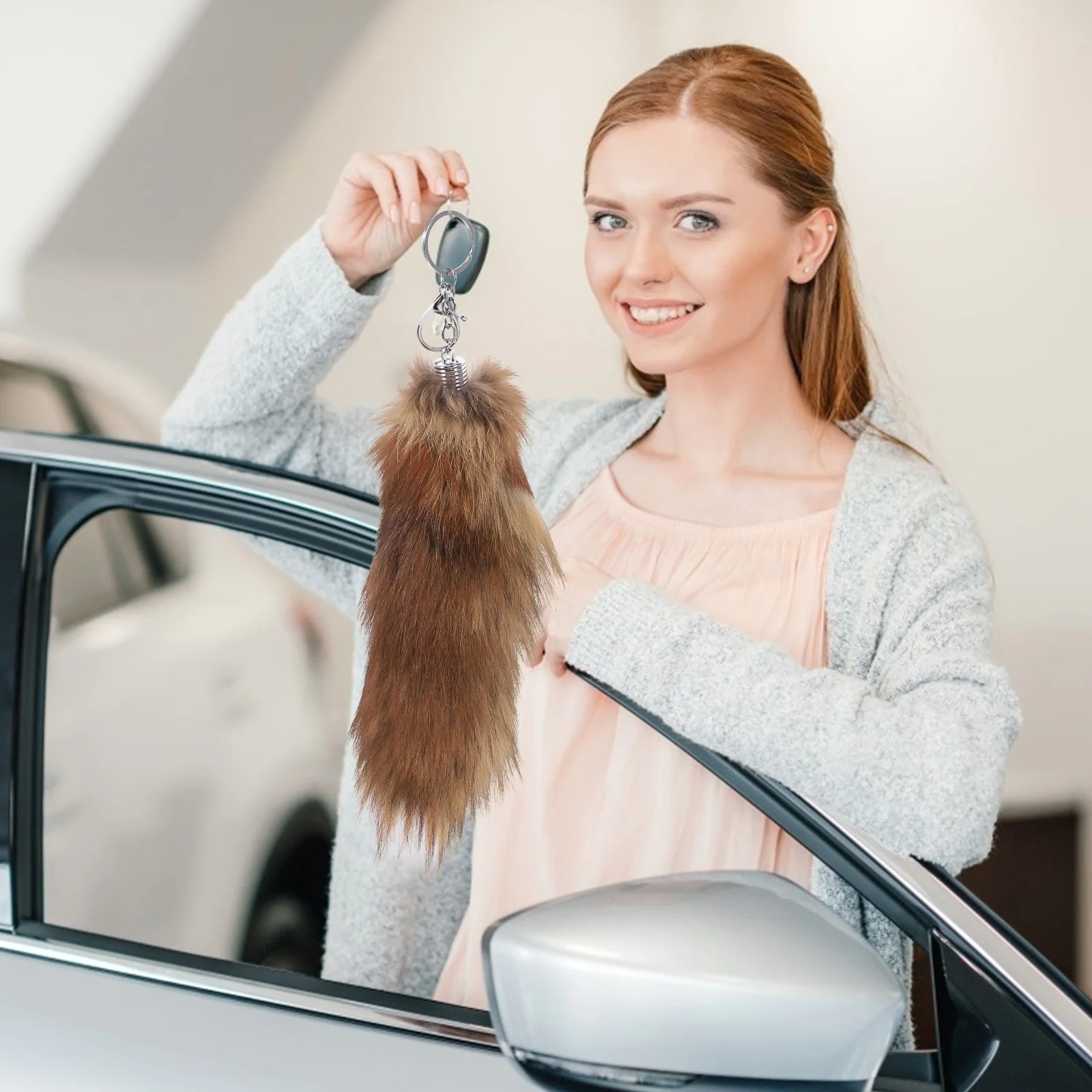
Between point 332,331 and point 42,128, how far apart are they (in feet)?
4.93

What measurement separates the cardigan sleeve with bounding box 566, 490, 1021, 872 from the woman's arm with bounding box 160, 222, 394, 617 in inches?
13.5

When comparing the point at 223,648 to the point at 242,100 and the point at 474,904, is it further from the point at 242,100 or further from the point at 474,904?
the point at 242,100

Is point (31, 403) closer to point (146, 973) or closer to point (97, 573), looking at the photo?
point (97, 573)

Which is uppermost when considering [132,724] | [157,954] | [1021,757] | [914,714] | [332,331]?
[1021,757]

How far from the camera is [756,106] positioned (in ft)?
4.05

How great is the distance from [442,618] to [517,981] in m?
0.28

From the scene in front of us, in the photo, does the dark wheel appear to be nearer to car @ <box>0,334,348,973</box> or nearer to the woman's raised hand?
car @ <box>0,334,348,973</box>

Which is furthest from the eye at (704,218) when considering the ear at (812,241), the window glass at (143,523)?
the window glass at (143,523)

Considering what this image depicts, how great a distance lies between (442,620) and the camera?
2.80 ft

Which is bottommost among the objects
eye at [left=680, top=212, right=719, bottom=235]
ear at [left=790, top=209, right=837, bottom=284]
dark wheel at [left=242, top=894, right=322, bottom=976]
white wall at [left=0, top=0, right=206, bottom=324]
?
dark wheel at [left=242, top=894, right=322, bottom=976]

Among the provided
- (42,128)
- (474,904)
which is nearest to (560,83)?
(42,128)

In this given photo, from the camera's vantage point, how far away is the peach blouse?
119 centimetres

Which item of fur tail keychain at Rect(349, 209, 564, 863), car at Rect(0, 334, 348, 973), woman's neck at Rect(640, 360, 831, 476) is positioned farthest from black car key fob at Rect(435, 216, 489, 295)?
car at Rect(0, 334, 348, 973)

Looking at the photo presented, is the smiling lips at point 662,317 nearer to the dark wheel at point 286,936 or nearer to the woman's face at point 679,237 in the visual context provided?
the woman's face at point 679,237
